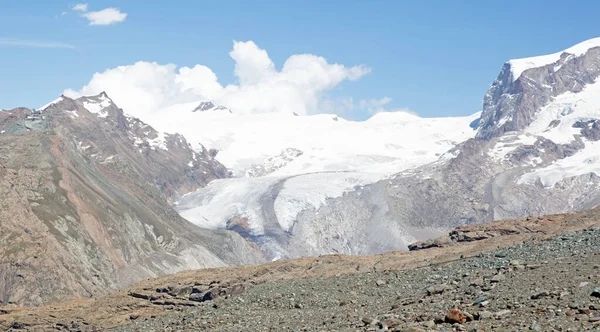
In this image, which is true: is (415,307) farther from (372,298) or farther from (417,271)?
(417,271)

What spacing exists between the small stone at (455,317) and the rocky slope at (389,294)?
0.13ft

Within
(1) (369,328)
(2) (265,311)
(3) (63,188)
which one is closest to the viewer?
(1) (369,328)

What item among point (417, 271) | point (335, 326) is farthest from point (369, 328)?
point (417, 271)

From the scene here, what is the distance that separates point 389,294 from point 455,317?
13.9m

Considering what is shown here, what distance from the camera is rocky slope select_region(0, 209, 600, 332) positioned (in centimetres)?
3064

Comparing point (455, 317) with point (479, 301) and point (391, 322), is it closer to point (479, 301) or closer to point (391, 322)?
point (391, 322)

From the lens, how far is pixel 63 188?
19050cm

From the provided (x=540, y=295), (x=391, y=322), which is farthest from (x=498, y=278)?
(x=391, y=322)

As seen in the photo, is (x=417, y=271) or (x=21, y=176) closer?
(x=417, y=271)

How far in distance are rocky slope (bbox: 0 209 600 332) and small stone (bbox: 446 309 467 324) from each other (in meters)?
0.04

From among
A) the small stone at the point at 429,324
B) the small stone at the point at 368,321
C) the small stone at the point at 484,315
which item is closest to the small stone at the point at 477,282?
the small stone at the point at 368,321

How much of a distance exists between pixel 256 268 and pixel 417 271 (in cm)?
1987

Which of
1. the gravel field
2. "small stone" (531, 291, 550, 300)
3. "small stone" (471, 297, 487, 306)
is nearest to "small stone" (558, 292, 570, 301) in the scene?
the gravel field

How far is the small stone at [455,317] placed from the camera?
29.7 m
